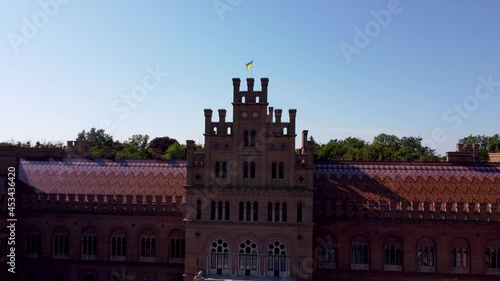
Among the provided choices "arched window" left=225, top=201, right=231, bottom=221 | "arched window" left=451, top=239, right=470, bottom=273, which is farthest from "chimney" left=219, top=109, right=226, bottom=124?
"arched window" left=451, top=239, right=470, bottom=273

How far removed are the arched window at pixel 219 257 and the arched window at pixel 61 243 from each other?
16.6 metres

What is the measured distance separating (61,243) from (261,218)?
22249mm

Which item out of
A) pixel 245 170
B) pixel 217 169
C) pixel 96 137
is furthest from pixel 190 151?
pixel 96 137

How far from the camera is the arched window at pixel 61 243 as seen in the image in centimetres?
5062

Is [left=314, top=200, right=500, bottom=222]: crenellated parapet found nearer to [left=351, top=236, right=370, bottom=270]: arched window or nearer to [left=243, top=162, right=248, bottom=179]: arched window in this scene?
[left=351, top=236, right=370, bottom=270]: arched window

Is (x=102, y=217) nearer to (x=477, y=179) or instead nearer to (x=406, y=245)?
(x=406, y=245)

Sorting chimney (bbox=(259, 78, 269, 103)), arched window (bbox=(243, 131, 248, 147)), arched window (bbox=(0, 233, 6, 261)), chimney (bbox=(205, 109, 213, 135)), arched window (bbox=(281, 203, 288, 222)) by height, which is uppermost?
chimney (bbox=(259, 78, 269, 103))

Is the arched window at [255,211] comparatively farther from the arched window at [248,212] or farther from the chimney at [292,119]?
the chimney at [292,119]

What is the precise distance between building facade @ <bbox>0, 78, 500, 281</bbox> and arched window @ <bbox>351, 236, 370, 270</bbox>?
10cm

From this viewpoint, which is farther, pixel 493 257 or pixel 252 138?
pixel 493 257

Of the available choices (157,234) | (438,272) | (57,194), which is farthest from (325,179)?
(57,194)

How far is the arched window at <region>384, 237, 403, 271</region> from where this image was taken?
4644cm

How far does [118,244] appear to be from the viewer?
5012 cm

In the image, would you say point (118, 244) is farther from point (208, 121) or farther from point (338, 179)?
point (338, 179)
